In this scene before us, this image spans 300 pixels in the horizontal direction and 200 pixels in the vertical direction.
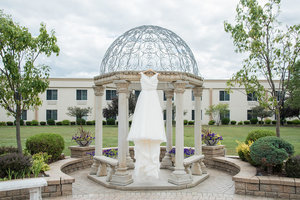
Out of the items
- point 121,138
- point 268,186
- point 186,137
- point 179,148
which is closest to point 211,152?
point 179,148

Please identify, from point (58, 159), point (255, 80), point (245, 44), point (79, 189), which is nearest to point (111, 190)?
point (79, 189)

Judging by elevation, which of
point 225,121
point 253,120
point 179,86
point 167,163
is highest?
point 179,86

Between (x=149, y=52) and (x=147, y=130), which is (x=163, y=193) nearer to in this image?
(x=147, y=130)

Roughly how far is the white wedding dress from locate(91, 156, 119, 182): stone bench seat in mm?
980

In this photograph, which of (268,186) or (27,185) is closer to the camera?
(27,185)

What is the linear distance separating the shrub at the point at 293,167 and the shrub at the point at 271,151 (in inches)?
6.4

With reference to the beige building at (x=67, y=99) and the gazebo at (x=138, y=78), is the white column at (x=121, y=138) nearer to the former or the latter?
the gazebo at (x=138, y=78)

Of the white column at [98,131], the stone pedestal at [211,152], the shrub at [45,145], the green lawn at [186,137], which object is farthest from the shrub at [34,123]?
the stone pedestal at [211,152]

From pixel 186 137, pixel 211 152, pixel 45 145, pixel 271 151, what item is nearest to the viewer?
pixel 271 151

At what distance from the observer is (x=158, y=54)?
7.55 m

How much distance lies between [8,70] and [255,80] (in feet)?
27.3

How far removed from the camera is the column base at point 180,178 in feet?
22.4

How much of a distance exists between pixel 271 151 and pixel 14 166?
664cm

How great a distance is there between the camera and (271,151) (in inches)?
257
